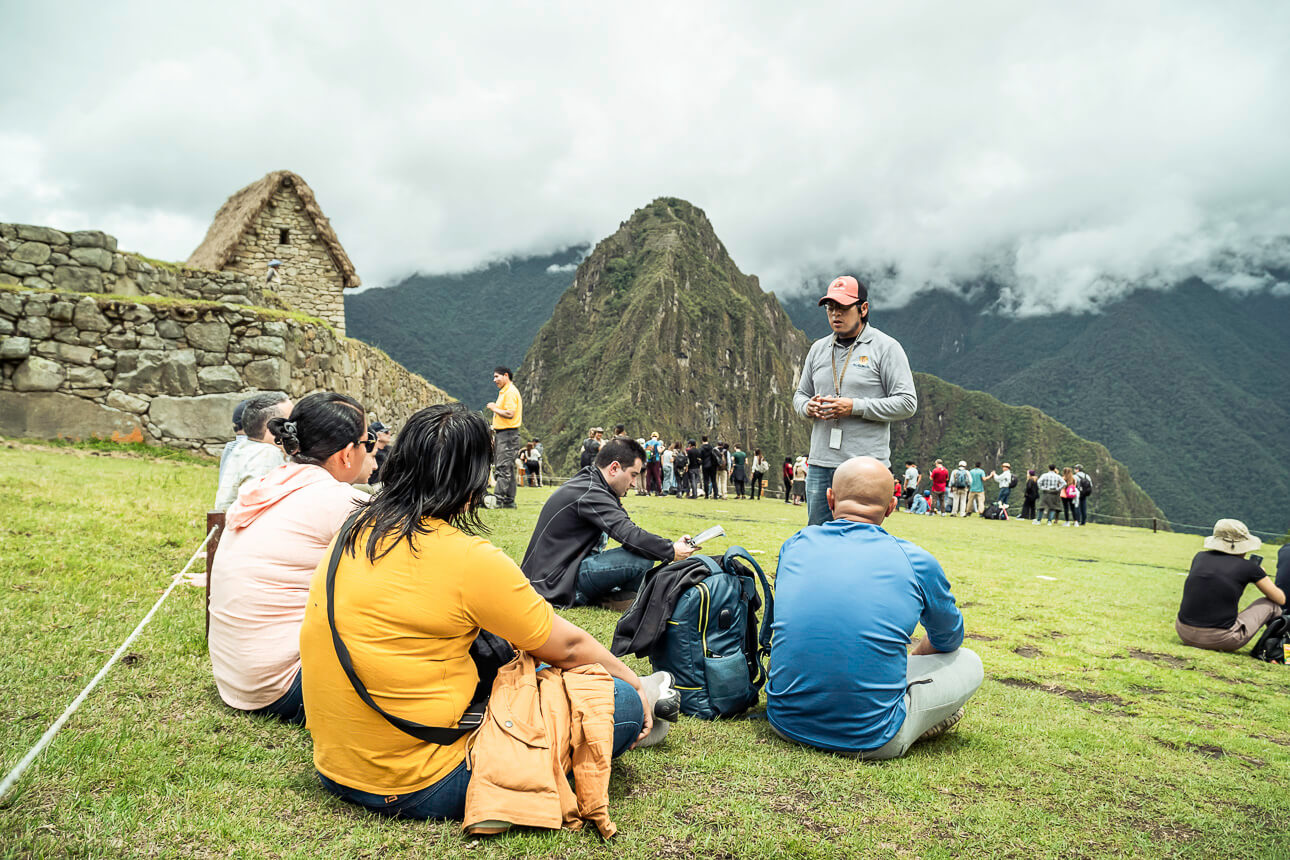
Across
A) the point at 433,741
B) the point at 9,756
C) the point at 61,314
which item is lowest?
the point at 9,756

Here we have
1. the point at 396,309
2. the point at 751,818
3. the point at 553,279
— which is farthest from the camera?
the point at 553,279

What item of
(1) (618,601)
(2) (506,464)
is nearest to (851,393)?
(1) (618,601)

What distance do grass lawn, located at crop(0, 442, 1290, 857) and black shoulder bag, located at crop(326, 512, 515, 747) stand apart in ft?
0.97

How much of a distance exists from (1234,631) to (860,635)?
4824 millimetres

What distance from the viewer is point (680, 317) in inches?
6033

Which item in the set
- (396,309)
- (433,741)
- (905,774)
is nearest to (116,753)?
(433,741)

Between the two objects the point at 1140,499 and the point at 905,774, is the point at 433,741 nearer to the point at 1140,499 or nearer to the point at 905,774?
the point at 905,774

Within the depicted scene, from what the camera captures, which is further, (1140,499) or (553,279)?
(553,279)

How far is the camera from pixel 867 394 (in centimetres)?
433

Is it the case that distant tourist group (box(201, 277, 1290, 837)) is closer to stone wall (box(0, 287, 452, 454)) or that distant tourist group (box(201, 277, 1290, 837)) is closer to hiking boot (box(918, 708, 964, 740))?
hiking boot (box(918, 708, 964, 740))

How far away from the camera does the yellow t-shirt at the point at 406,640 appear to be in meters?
1.97

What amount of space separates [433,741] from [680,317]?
15354 cm

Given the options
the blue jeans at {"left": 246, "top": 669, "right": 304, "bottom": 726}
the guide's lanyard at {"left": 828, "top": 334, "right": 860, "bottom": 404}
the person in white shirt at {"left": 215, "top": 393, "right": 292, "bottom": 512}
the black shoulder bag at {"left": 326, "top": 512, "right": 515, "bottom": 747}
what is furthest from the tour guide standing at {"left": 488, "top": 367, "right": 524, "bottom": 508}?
the black shoulder bag at {"left": 326, "top": 512, "right": 515, "bottom": 747}

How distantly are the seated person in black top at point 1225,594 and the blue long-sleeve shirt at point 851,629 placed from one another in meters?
4.11
